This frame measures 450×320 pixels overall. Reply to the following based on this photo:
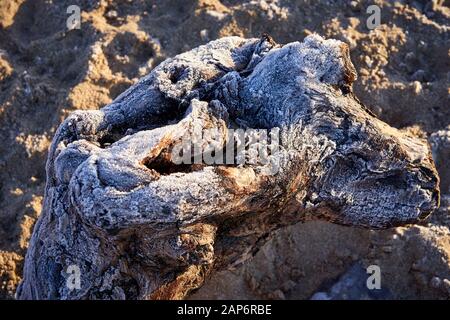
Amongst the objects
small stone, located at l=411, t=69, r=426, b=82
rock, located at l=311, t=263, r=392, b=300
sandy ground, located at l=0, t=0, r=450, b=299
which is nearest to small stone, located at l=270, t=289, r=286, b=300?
sandy ground, located at l=0, t=0, r=450, b=299

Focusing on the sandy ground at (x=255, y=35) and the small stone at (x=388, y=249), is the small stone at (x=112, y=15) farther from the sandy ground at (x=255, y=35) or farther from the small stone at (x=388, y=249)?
the small stone at (x=388, y=249)

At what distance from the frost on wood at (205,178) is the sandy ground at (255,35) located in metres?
0.94

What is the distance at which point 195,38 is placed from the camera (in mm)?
4297

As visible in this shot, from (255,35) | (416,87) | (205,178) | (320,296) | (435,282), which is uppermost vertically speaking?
(205,178)

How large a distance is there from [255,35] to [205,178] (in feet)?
7.50

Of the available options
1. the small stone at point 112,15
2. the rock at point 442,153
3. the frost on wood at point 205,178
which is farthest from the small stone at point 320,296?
the small stone at point 112,15

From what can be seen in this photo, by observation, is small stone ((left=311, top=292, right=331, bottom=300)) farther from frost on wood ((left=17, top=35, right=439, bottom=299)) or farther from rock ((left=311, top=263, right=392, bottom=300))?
frost on wood ((left=17, top=35, right=439, bottom=299))

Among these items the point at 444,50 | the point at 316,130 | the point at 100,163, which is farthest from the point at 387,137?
the point at 444,50

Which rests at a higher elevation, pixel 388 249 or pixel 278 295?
pixel 388 249

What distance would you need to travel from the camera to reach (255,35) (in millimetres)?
4258

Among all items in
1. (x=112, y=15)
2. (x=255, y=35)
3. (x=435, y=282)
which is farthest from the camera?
(x=112, y=15)

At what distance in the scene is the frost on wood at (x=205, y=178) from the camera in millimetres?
2191

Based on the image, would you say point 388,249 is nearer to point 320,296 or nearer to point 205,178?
point 320,296

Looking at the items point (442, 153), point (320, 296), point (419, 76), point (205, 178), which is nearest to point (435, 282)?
point (320, 296)
